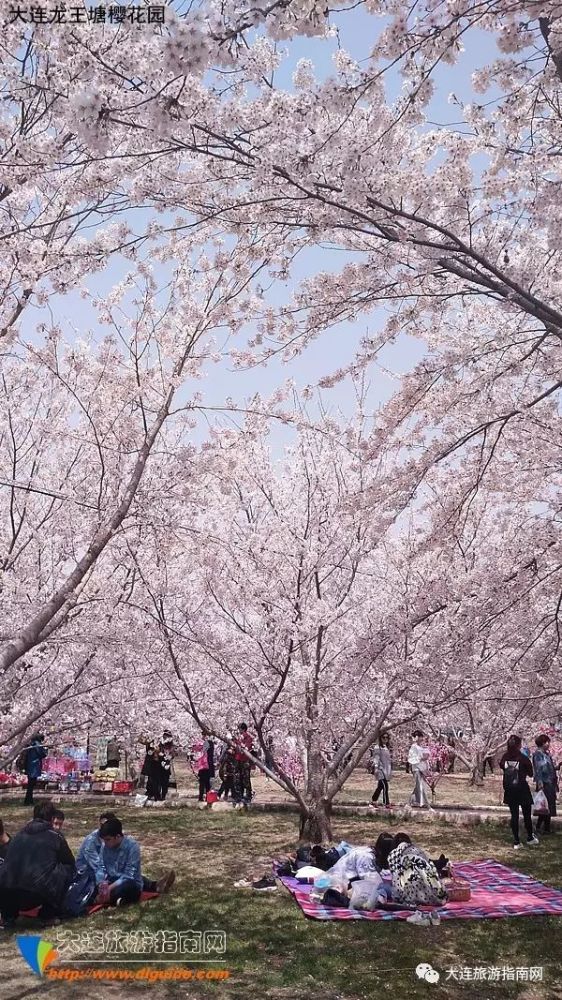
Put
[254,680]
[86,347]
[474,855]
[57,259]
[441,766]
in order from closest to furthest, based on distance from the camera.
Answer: [57,259] < [86,347] < [474,855] < [254,680] < [441,766]

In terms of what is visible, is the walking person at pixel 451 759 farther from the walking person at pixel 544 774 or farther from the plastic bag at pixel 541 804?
the plastic bag at pixel 541 804

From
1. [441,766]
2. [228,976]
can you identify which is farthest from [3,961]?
[441,766]

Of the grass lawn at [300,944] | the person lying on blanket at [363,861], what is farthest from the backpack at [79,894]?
the person lying on blanket at [363,861]

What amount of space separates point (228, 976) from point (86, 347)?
562 centimetres

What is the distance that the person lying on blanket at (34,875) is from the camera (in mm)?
5551

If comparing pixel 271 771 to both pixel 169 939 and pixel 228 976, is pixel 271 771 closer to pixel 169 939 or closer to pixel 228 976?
pixel 169 939

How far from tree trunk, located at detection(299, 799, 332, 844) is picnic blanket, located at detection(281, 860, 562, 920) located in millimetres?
1778

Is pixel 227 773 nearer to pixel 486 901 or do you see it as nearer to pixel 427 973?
pixel 486 901

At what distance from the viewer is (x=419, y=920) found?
5578mm

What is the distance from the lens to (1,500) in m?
11.6

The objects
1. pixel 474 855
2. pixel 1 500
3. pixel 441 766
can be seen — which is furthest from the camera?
pixel 441 766

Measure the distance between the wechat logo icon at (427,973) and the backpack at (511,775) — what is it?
15.9ft

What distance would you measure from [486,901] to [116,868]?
3.18 meters

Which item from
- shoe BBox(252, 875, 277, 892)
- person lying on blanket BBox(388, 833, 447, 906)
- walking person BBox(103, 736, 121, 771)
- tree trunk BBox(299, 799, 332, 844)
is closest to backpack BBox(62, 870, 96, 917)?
shoe BBox(252, 875, 277, 892)
